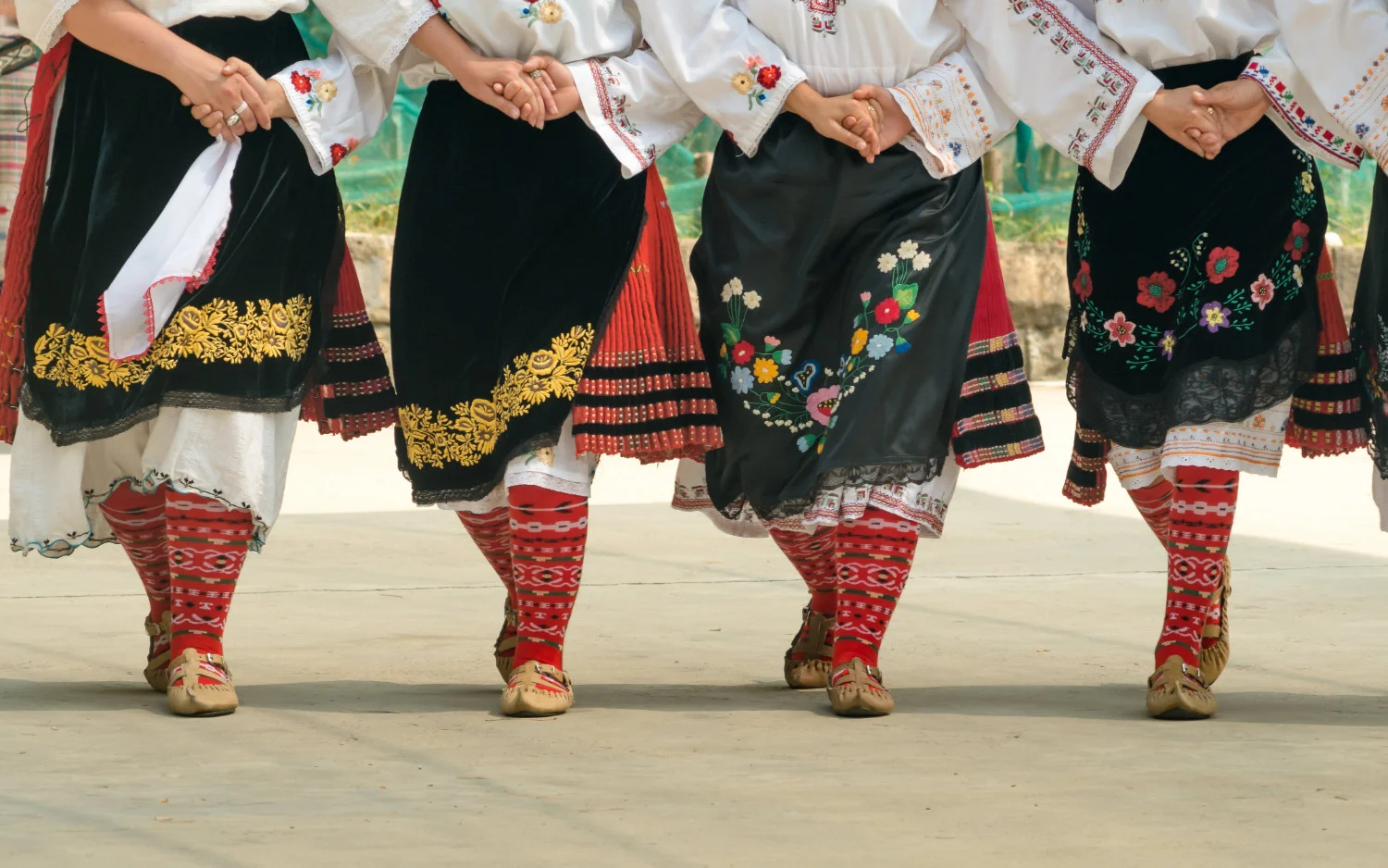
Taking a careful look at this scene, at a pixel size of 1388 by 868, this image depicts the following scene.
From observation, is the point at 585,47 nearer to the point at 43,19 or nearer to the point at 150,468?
the point at 43,19

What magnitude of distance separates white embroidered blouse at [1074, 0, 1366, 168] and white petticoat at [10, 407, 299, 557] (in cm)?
159

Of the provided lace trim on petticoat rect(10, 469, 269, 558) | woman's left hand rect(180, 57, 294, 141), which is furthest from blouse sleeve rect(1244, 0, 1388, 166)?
lace trim on petticoat rect(10, 469, 269, 558)

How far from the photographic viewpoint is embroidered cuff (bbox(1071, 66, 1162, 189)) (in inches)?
124

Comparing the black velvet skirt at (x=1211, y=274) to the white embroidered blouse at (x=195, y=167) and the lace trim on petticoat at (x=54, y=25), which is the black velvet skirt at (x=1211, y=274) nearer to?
the white embroidered blouse at (x=195, y=167)

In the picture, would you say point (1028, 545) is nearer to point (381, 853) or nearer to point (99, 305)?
point (99, 305)

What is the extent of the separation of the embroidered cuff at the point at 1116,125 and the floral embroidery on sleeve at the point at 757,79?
0.52 m

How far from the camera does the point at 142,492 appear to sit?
10.9 feet

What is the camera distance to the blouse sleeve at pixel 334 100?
3260 mm

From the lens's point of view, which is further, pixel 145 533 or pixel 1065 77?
pixel 145 533

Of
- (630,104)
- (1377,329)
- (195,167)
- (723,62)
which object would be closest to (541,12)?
(630,104)

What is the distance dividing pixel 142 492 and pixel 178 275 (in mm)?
410

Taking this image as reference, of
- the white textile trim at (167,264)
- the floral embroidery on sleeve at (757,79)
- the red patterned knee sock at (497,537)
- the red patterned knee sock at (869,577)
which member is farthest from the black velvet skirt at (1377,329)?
the white textile trim at (167,264)

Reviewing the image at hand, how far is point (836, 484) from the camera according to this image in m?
3.26

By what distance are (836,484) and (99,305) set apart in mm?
1285
